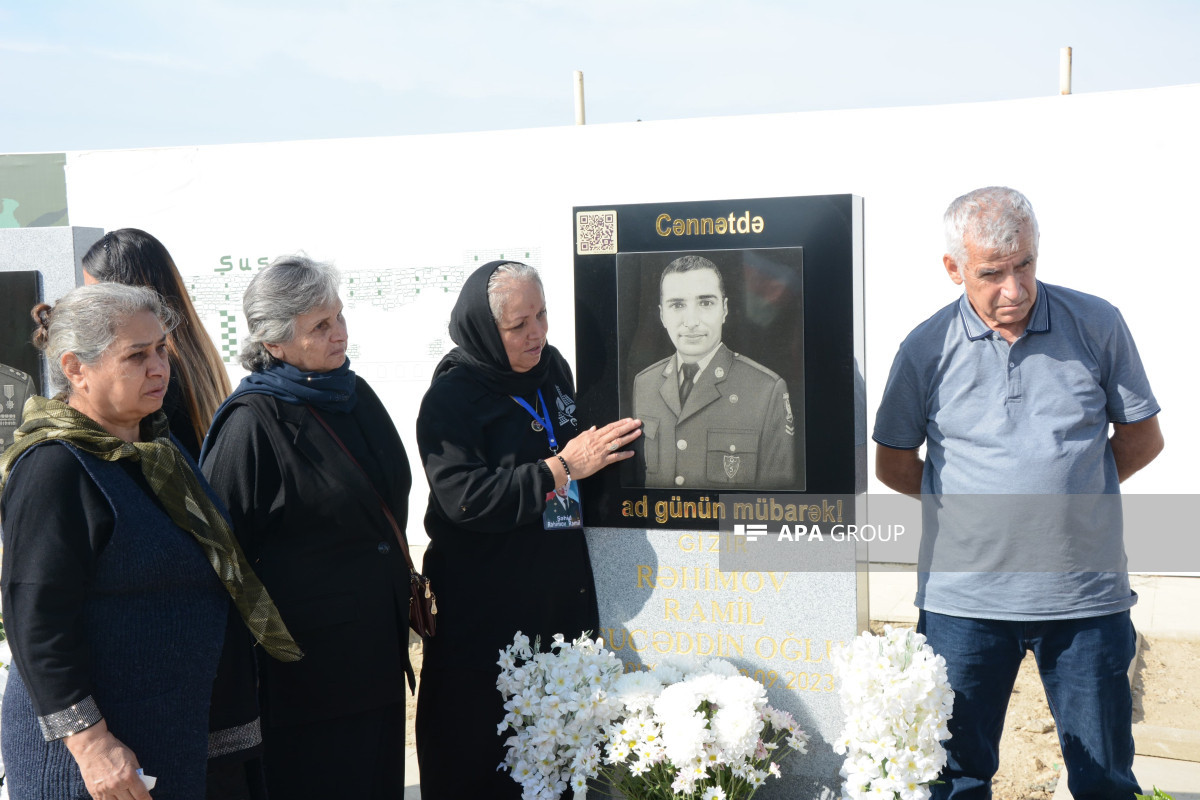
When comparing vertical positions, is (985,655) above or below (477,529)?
below

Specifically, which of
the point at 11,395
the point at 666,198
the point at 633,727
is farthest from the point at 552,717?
the point at 666,198

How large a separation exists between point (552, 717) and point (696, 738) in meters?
0.41

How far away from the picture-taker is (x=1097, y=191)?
6.71 metres

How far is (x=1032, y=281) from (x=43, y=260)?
505 cm

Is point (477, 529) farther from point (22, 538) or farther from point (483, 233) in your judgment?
point (483, 233)

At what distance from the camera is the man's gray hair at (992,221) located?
2.41 m

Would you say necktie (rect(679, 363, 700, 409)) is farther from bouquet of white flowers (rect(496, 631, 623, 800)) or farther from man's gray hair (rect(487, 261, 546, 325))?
bouquet of white flowers (rect(496, 631, 623, 800))

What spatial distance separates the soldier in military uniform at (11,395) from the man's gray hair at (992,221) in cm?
469

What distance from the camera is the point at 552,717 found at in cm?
270

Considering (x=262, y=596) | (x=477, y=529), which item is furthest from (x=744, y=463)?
(x=262, y=596)

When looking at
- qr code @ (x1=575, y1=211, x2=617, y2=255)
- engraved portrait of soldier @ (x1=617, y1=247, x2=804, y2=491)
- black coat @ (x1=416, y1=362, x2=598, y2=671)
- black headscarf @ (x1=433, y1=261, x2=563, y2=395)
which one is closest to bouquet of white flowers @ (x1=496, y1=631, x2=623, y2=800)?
black coat @ (x1=416, y1=362, x2=598, y2=671)

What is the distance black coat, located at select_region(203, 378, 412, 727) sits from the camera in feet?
7.98

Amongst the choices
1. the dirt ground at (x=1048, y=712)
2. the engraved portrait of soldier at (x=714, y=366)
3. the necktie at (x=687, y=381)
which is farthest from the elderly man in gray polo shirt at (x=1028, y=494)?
the dirt ground at (x=1048, y=712)

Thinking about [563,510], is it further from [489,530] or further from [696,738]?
[696,738]
